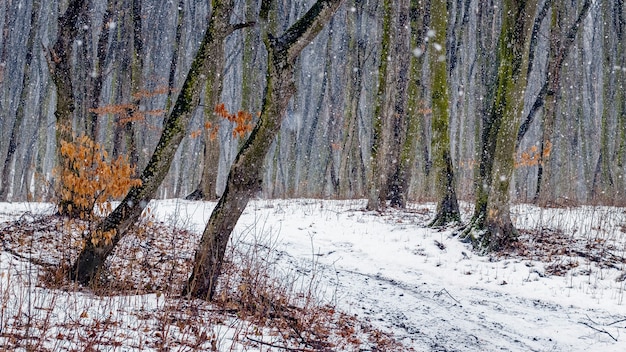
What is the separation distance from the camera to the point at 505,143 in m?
8.57

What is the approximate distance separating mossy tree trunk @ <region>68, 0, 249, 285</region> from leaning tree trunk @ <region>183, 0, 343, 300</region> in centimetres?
79

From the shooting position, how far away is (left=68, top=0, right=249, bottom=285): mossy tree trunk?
17.9ft

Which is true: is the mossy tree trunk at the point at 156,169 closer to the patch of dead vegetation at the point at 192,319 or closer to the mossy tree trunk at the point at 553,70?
the patch of dead vegetation at the point at 192,319

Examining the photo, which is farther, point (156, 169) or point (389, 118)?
point (389, 118)

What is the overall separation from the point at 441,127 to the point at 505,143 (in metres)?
2.12

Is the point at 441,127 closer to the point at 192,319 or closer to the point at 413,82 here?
the point at 413,82

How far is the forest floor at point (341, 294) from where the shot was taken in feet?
13.3

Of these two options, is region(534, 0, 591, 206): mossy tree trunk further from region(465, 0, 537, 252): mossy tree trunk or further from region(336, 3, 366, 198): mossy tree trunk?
region(336, 3, 366, 198): mossy tree trunk

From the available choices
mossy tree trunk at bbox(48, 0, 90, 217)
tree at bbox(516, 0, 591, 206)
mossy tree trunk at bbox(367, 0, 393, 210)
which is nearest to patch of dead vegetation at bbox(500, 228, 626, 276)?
tree at bbox(516, 0, 591, 206)

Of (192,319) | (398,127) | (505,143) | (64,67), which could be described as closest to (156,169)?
(192,319)

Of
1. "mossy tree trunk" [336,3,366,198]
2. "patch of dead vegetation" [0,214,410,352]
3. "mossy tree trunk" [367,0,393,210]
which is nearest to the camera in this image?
"patch of dead vegetation" [0,214,410,352]

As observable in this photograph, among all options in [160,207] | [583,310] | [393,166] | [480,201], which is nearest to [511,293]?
[583,310]

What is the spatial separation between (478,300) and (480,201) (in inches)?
104

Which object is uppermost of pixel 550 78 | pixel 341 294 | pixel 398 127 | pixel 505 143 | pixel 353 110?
pixel 550 78
